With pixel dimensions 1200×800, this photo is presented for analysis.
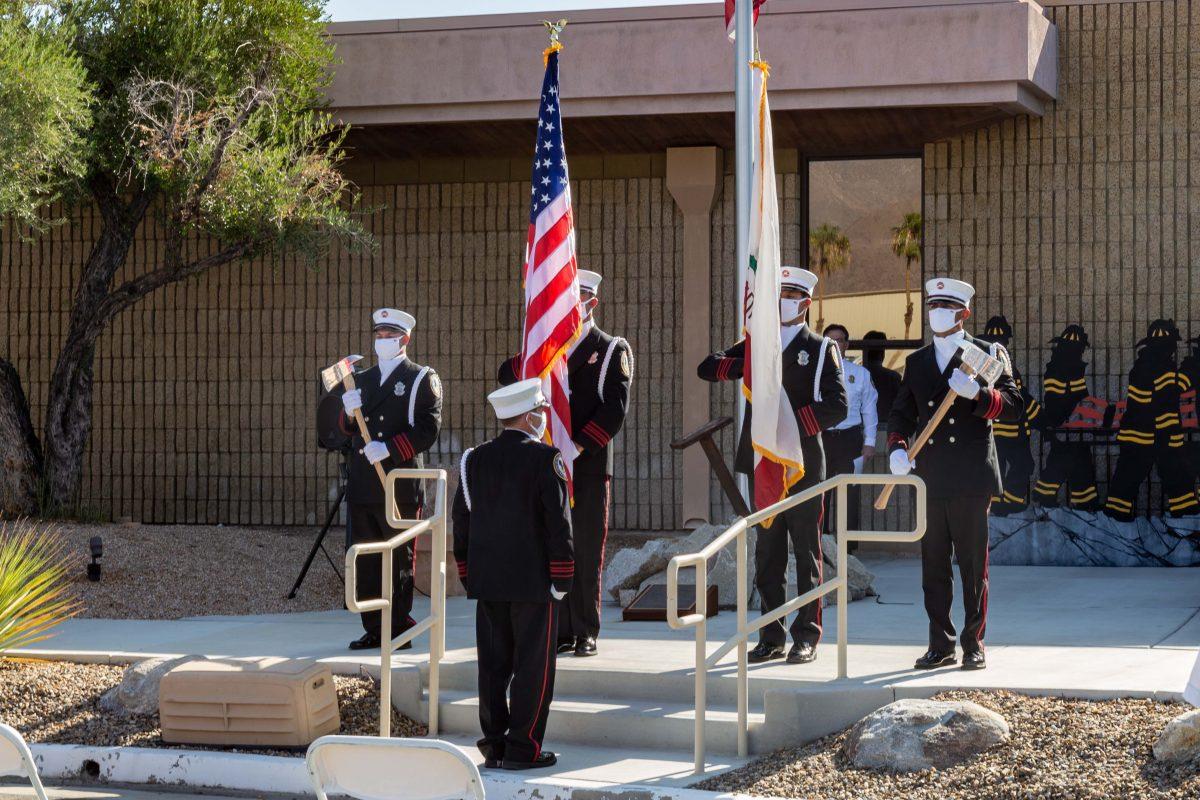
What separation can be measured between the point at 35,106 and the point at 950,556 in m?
8.40

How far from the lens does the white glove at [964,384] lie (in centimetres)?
804

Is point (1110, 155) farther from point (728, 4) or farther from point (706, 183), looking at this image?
point (728, 4)

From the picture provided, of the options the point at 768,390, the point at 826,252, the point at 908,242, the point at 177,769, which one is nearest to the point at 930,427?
the point at 768,390

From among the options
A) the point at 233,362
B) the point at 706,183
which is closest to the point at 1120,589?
the point at 706,183

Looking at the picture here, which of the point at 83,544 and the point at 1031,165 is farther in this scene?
the point at 1031,165

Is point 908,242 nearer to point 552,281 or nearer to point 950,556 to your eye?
point 552,281

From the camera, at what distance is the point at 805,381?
8.71 metres

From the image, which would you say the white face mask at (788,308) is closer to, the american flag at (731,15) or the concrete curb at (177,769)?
the concrete curb at (177,769)

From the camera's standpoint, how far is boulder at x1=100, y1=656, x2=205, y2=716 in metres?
8.41

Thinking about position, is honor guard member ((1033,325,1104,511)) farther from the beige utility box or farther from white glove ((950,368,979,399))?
the beige utility box

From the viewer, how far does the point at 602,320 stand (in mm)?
16453

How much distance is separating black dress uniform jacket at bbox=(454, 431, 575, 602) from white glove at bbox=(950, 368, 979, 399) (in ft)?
6.99

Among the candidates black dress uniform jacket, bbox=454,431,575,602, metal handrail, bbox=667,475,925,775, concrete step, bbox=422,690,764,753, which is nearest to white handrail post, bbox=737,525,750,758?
metal handrail, bbox=667,475,925,775

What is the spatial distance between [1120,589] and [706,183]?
19.8ft
